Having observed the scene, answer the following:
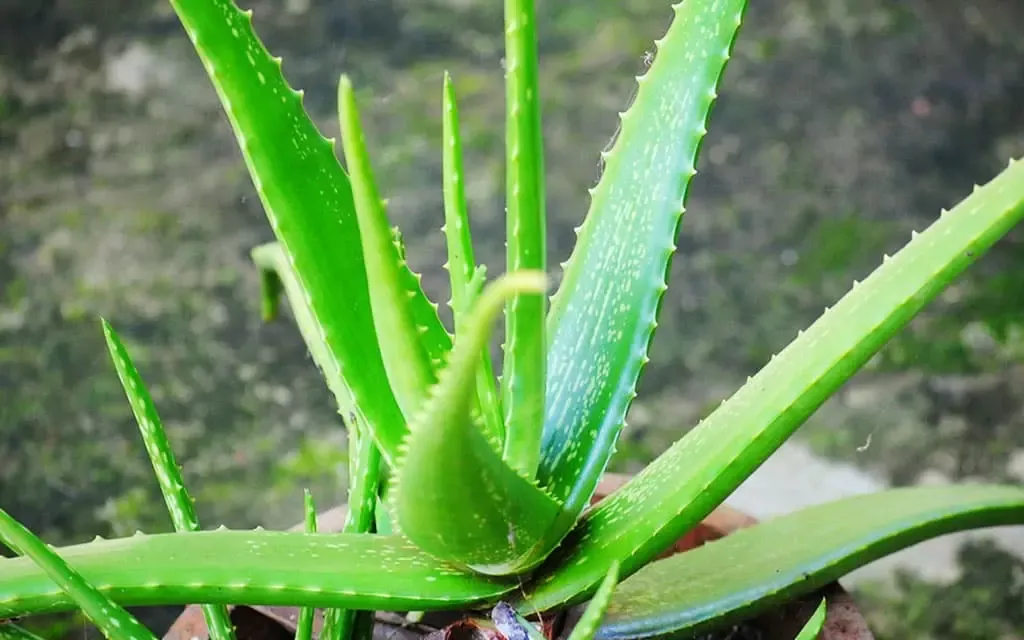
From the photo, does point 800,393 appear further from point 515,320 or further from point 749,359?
point 749,359

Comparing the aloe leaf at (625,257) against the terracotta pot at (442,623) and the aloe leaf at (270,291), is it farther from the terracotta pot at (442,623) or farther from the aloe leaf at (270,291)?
the aloe leaf at (270,291)

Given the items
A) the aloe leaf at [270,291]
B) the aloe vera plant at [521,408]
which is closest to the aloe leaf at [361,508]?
the aloe vera plant at [521,408]

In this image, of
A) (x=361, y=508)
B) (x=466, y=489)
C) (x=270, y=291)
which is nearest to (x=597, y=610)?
(x=466, y=489)

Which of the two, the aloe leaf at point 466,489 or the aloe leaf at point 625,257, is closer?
the aloe leaf at point 466,489

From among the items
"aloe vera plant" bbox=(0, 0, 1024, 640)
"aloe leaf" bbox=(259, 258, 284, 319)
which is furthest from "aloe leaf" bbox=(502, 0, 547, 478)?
"aloe leaf" bbox=(259, 258, 284, 319)

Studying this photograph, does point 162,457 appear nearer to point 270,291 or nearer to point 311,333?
point 311,333

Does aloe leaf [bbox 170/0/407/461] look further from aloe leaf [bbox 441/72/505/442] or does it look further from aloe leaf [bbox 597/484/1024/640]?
aloe leaf [bbox 597/484/1024/640]
